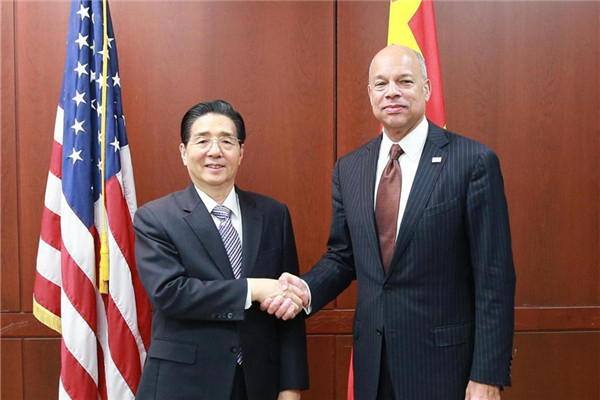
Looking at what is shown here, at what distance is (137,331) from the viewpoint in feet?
7.36

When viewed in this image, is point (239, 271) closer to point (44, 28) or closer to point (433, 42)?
point (433, 42)

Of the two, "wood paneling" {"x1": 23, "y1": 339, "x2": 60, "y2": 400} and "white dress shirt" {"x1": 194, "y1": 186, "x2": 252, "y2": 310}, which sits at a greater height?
"white dress shirt" {"x1": 194, "y1": 186, "x2": 252, "y2": 310}

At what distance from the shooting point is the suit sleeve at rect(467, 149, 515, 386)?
5.00ft

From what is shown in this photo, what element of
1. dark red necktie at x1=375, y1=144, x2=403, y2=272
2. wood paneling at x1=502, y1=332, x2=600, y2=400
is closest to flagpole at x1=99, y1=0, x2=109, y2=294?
dark red necktie at x1=375, y1=144, x2=403, y2=272

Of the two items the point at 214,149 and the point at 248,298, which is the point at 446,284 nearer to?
the point at 248,298

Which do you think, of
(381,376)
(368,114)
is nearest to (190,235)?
(381,376)

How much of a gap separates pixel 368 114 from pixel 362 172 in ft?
3.03

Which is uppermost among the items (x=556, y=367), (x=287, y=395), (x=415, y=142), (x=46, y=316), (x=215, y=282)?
(x=415, y=142)

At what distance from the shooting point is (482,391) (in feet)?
5.03

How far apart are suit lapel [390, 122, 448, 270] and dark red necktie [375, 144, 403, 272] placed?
0.04 m

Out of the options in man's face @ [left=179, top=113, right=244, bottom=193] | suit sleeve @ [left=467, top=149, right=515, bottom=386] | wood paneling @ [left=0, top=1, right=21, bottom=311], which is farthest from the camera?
wood paneling @ [left=0, top=1, right=21, bottom=311]

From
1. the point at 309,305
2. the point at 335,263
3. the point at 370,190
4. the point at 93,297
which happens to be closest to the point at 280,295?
the point at 309,305

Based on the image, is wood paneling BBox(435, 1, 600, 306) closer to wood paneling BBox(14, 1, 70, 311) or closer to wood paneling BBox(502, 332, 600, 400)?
wood paneling BBox(502, 332, 600, 400)

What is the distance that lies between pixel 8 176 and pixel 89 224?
26.6 inches
